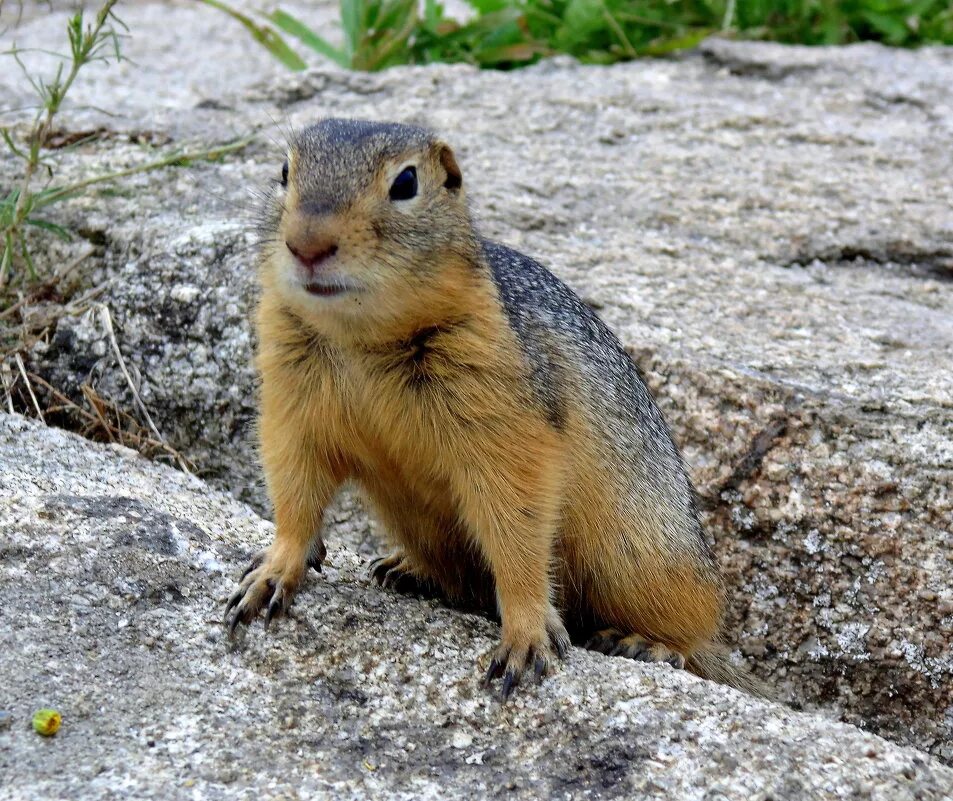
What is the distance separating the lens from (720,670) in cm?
414

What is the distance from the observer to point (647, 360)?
15.1 ft

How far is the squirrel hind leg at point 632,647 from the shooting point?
3.90 meters

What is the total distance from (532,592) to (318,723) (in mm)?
776

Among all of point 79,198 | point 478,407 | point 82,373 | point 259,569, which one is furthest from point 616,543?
point 79,198

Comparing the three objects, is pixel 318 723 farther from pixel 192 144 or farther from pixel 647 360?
pixel 192 144

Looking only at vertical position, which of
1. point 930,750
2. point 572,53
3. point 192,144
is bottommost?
point 930,750

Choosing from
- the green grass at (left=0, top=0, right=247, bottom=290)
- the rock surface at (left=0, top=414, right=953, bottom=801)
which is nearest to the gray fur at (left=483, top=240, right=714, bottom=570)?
the rock surface at (left=0, top=414, right=953, bottom=801)

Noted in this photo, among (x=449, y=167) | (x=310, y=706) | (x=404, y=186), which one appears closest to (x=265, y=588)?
(x=310, y=706)

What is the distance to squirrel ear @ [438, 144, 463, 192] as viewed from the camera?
11.8 ft

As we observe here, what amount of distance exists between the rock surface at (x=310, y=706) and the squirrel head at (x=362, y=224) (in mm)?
828

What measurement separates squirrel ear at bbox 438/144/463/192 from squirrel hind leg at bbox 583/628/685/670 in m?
1.51

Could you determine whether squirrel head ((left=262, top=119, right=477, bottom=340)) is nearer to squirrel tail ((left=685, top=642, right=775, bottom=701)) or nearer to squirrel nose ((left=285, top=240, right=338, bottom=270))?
squirrel nose ((left=285, top=240, right=338, bottom=270))

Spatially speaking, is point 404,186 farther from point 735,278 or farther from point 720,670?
point 735,278

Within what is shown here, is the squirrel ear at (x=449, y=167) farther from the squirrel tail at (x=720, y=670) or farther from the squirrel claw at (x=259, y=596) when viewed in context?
the squirrel tail at (x=720, y=670)
